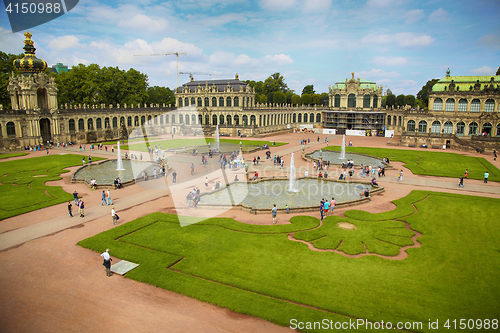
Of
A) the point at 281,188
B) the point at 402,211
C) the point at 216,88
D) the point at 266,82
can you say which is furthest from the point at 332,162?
the point at 266,82

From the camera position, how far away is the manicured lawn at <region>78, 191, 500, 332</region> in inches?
579

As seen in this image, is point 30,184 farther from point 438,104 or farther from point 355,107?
point 355,107

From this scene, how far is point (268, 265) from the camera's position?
728 inches

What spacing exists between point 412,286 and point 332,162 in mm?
35221

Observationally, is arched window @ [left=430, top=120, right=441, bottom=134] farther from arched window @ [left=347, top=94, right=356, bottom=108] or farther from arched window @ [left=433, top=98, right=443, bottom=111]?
arched window @ [left=347, top=94, right=356, bottom=108]

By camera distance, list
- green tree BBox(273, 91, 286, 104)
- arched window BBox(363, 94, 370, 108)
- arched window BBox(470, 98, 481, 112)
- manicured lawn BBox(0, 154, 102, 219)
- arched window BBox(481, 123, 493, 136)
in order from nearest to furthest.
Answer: manicured lawn BBox(0, 154, 102, 219)
arched window BBox(481, 123, 493, 136)
arched window BBox(470, 98, 481, 112)
arched window BBox(363, 94, 370, 108)
green tree BBox(273, 91, 286, 104)

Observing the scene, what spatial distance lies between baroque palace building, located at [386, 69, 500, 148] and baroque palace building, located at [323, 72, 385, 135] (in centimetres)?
1745

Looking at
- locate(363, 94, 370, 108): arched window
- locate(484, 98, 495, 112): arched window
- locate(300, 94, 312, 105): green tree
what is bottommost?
locate(484, 98, 495, 112): arched window

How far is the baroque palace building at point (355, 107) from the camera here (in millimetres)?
97688

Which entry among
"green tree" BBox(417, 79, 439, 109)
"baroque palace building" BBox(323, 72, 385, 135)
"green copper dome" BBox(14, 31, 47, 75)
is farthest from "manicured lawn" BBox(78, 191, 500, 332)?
"green tree" BBox(417, 79, 439, 109)

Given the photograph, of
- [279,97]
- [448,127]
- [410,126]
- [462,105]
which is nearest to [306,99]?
[279,97]

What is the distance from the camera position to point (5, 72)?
72375 millimetres

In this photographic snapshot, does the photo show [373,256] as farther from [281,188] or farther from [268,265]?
[281,188]

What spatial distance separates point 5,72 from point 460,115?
10782 cm
